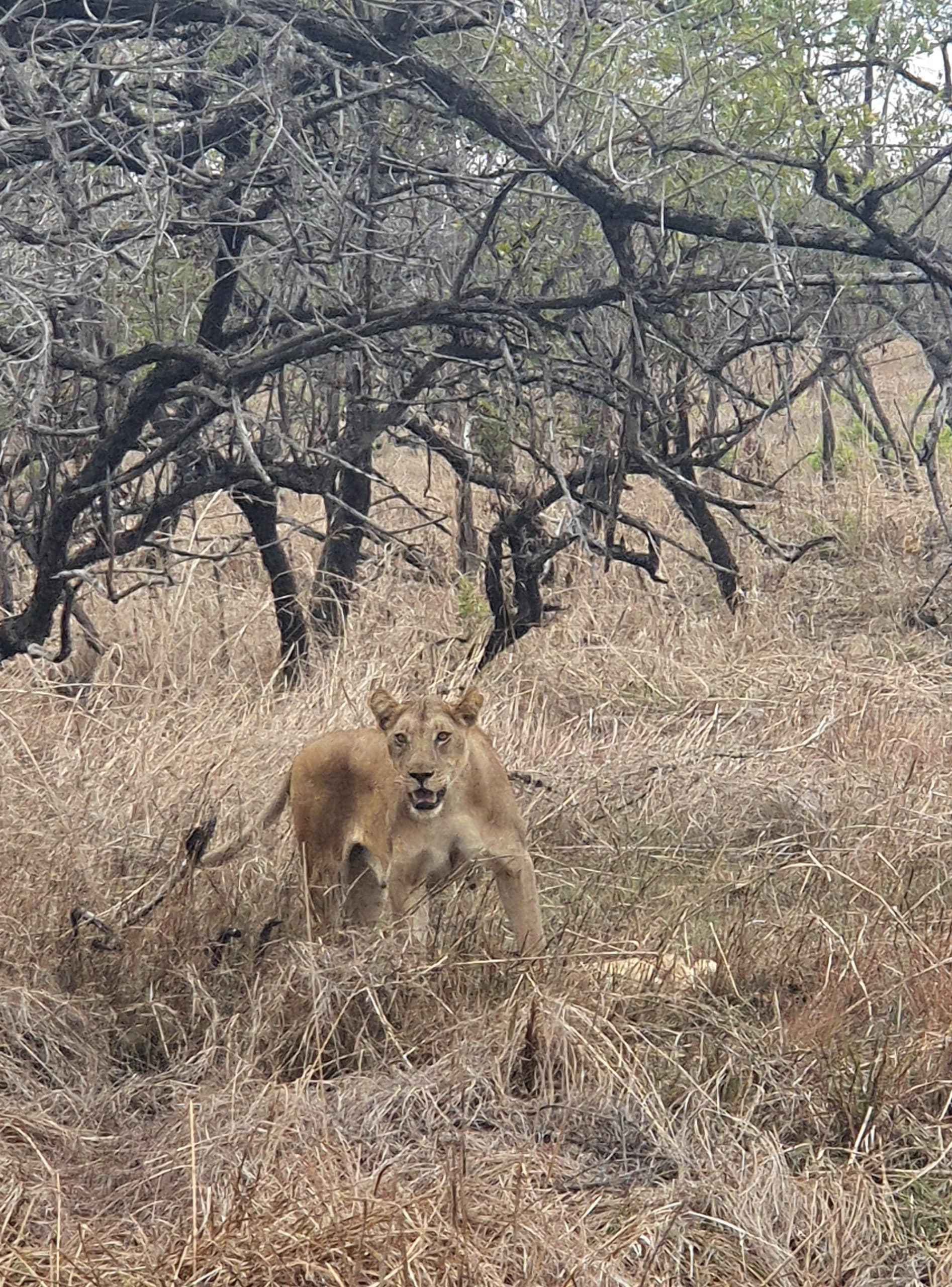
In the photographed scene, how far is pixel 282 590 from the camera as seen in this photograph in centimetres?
761

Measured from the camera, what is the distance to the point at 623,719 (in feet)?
24.2

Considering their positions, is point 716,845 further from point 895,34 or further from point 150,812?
point 895,34

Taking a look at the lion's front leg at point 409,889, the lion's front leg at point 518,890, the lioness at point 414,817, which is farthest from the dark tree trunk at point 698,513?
the lion's front leg at point 409,889

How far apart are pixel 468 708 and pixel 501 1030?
3.05 ft

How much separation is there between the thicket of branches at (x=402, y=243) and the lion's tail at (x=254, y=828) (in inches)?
29.0

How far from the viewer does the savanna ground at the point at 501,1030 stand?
10.8 ft

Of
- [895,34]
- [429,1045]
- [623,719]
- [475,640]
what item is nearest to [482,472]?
[475,640]

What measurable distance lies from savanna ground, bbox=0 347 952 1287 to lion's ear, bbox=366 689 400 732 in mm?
560

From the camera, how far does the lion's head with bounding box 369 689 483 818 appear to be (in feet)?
14.8

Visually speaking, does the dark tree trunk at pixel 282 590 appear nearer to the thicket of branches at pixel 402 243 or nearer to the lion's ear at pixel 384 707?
the thicket of branches at pixel 402 243

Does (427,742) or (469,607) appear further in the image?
(469,607)

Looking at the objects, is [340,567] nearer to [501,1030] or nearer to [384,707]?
[384,707]

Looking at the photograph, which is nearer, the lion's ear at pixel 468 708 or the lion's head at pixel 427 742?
the lion's head at pixel 427 742

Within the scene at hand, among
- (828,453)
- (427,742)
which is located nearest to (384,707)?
(427,742)
